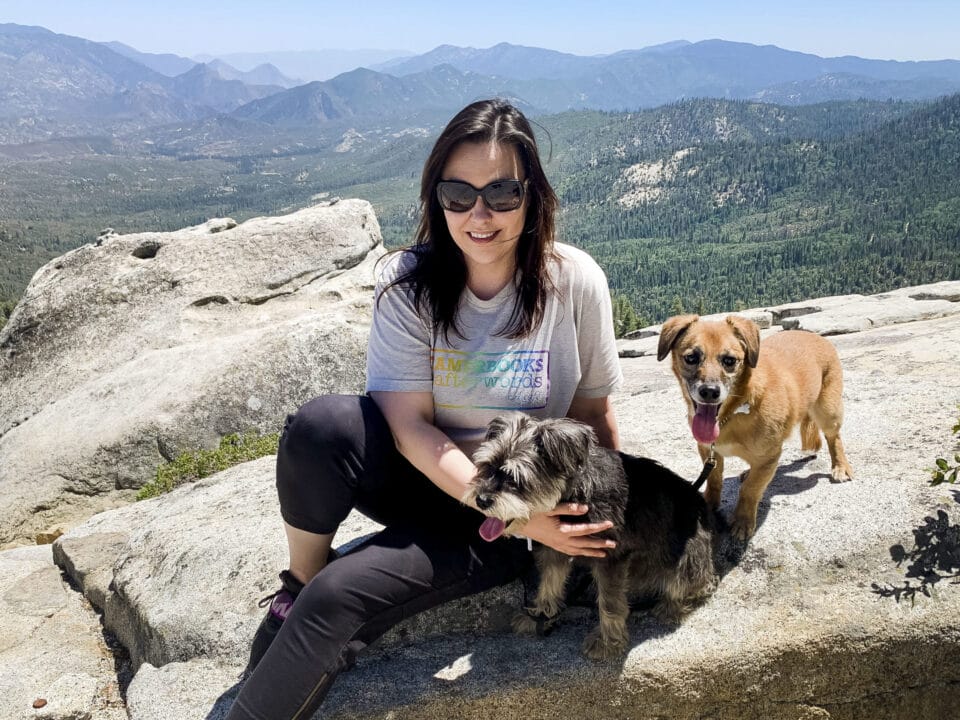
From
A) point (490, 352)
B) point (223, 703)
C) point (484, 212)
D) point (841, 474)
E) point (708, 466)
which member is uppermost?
point (484, 212)

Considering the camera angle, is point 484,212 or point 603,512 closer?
point 603,512

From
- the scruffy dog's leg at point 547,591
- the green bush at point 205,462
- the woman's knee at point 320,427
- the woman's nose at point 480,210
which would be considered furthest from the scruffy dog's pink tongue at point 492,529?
the green bush at point 205,462

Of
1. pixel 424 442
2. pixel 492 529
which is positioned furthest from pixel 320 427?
pixel 492 529

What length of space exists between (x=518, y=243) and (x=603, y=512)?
1661mm

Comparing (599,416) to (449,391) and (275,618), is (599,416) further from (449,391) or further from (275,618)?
(275,618)

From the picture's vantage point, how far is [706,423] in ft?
14.1

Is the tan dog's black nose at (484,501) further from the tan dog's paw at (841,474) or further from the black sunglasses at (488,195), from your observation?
the tan dog's paw at (841,474)

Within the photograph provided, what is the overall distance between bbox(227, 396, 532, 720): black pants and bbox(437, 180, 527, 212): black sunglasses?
1.27 m

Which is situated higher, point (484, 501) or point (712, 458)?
point (484, 501)

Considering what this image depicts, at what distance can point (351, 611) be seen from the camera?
A: 11.8ft

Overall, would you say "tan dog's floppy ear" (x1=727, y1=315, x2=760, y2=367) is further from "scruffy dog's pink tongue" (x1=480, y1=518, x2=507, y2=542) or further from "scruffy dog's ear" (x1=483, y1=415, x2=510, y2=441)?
"scruffy dog's pink tongue" (x1=480, y1=518, x2=507, y2=542)

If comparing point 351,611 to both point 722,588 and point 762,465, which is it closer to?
point 722,588

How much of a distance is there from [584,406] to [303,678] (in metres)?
2.25

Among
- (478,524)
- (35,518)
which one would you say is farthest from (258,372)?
(478,524)
